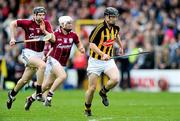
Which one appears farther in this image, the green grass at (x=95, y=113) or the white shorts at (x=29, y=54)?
the white shorts at (x=29, y=54)

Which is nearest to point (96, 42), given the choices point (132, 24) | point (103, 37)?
point (103, 37)

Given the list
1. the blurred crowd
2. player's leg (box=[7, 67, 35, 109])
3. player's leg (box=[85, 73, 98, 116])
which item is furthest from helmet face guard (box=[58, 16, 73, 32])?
the blurred crowd

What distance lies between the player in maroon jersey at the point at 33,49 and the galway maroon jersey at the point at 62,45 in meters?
0.43

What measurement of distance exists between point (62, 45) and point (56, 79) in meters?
1.09

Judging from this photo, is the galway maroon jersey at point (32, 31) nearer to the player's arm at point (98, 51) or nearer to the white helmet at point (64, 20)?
the white helmet at point (64, 20)

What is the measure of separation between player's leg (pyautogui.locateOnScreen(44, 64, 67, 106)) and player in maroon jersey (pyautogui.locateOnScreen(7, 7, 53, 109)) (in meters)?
0.30

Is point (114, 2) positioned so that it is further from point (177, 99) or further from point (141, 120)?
point (141, 120)

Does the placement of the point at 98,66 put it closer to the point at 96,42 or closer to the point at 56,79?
the point at 96,42

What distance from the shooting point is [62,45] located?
61.5ft

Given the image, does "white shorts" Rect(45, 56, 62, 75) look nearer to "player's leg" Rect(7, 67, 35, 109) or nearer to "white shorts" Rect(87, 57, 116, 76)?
"player's leg" Rect(7, 67, 35, 109)

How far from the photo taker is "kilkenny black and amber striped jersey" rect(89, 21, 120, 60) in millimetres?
16250

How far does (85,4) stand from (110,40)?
53.2 feet

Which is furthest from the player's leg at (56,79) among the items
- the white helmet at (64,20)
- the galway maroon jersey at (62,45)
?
the white helmet at (64,20)

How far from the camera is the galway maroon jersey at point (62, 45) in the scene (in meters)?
18.5
